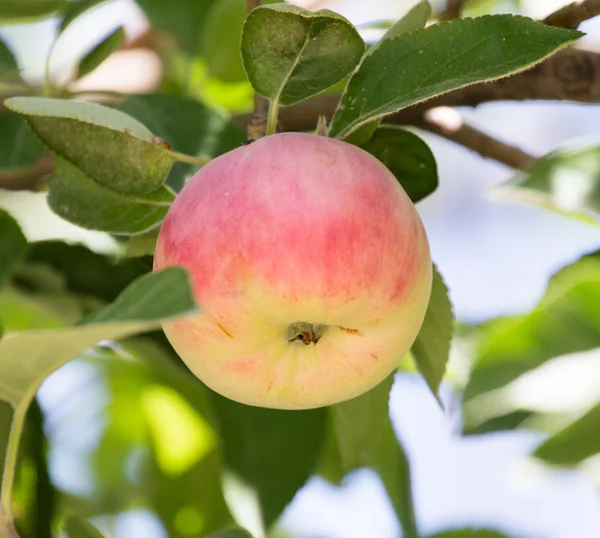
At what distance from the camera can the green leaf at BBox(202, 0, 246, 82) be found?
4.29ft

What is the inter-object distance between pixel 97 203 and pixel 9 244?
166mm

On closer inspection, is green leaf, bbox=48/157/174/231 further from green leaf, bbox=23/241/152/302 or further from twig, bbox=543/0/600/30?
twig, bbox=543/0/600/30

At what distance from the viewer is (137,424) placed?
133 cm

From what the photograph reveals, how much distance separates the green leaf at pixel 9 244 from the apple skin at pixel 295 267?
27 cm

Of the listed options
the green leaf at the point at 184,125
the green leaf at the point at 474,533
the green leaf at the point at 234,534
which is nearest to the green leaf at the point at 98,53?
the green leaf at the point at 184,125

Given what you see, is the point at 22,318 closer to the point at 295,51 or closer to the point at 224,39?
the point at 224,39

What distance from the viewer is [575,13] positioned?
797 mm

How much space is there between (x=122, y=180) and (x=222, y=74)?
0.69m

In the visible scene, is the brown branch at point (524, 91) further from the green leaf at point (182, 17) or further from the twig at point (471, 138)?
the green leaf at point (182, 17)

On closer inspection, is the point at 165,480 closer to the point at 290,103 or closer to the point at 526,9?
the point at 290,103

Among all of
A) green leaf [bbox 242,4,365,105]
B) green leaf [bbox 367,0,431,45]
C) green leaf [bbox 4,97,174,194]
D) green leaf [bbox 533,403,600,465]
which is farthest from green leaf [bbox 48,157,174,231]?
green leaf [bbox 533,403,600,465]

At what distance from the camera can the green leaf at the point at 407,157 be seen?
0.79 m

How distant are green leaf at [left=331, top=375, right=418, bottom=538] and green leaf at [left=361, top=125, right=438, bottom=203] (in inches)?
6.7

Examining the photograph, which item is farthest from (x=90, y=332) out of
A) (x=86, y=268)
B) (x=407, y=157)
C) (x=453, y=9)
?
(x=453, y=9)
